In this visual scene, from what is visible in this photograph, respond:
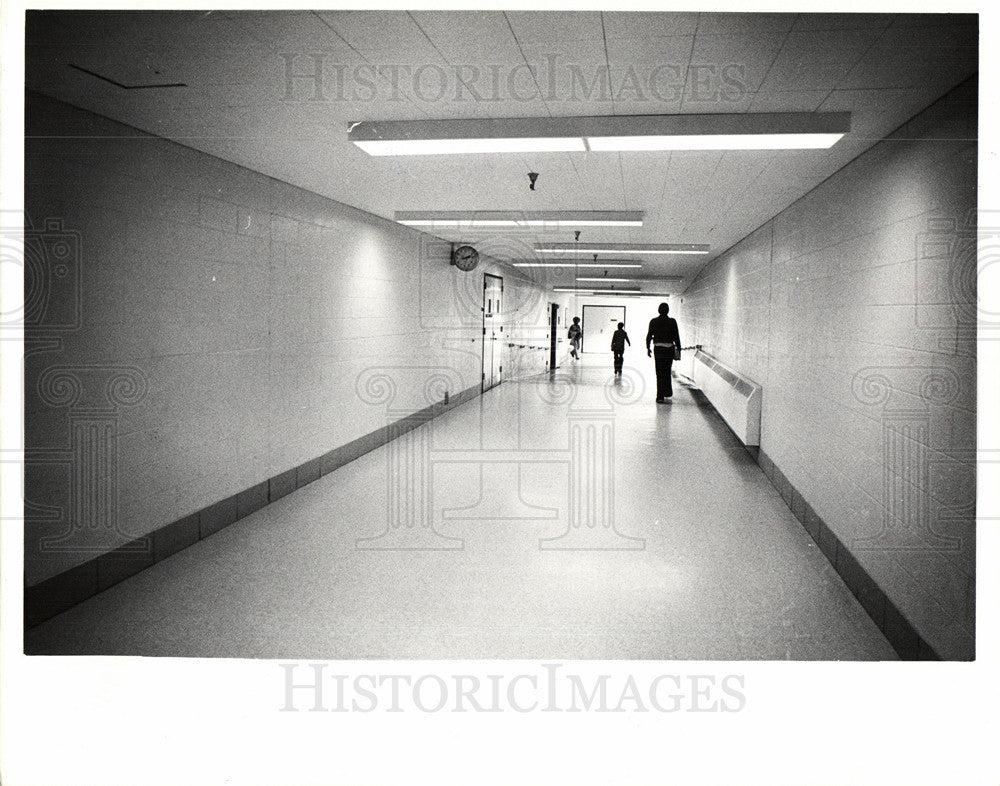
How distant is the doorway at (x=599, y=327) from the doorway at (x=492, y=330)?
53.3 ft

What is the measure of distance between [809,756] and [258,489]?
480 cm

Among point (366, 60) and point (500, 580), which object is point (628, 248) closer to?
point (500, 580)

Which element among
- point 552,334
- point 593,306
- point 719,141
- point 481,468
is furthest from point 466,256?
point 593,306

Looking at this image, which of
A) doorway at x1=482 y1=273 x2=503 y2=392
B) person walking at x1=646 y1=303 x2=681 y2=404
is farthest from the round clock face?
person walking at x1=646 y1=303 x2=681 y2=404

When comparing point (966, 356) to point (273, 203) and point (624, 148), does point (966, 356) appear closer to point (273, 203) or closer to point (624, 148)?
point (624, 148)

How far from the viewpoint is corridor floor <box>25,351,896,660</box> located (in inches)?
145

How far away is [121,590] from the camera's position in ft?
14.2

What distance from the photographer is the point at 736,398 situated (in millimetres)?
9375

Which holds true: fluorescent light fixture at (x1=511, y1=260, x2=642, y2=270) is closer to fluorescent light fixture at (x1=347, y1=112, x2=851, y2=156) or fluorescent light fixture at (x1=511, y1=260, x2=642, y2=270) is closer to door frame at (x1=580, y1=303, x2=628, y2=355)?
fluorescent light fixture at (x1=347, y1=112, x2=851, y2=156)

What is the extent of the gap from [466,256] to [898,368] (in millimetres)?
8451

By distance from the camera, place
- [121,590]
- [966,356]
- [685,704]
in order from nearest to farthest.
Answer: [685,704], [966,356], [121,590]

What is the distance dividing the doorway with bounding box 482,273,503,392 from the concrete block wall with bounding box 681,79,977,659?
26.8 ft

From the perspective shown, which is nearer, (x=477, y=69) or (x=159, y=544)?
(x=477, y=69)

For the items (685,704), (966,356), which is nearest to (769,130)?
(966,356)
